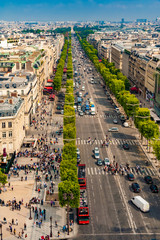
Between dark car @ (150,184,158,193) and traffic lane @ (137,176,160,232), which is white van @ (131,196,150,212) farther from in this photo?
dark car @ (150,184,158,193)

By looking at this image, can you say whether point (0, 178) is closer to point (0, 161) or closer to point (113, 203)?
point (0, 161)


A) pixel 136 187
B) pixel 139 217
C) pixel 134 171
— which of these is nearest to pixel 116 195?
pixel 136 187

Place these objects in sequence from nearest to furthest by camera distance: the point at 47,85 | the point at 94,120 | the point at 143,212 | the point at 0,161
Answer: the point at 143,212 < the point at 0,161 < the point at 94,120 < the point at 47,85

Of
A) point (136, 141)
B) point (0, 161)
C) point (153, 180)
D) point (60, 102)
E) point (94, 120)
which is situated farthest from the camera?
point (60, 102)

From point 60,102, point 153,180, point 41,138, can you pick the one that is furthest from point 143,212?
point 60,102

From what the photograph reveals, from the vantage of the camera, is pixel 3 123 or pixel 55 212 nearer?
pixel 55 212

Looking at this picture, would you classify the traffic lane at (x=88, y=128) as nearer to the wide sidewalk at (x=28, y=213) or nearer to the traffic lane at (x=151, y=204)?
the wide sidewalk at (x=28, y=213)

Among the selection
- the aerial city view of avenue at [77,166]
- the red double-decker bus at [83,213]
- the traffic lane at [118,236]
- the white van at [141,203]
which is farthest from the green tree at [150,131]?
the traffic lane at [118,236]
